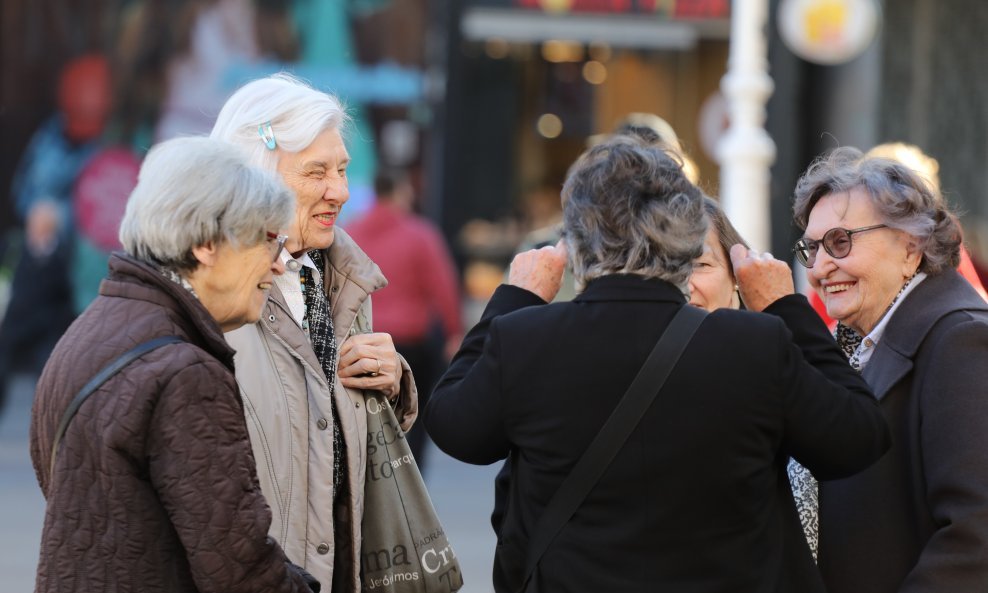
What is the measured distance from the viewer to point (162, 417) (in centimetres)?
241

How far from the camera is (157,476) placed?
95.0 inches

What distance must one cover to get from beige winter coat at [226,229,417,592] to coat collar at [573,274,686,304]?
0.78 meters

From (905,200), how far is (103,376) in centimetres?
178

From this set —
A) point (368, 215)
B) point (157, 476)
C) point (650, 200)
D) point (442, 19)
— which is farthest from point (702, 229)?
point (442, 19)

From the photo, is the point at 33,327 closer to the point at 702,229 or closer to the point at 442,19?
the point at 442,19

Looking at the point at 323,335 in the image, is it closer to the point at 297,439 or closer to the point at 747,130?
the point at 297,439

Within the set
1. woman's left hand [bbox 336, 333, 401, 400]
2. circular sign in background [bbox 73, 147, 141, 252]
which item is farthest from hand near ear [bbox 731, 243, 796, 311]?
circular sign in background [bbox 73, 147, 141, 252]

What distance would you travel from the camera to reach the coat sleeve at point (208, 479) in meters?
2.40

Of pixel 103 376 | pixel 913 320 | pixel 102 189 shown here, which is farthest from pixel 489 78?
pixel 103 376

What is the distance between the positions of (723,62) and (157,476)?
11345mm

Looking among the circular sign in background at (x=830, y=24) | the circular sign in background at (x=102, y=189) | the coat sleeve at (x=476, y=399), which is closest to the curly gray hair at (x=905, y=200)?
the coat sleeve at (x=476, y=399)

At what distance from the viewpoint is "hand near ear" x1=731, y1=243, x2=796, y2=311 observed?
2.90 meters

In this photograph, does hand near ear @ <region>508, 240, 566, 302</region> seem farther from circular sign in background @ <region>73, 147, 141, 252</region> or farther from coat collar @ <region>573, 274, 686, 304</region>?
circular sign in background @ <region>73, 147, 141, 252</region>

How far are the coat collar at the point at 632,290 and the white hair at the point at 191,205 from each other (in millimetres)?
643
